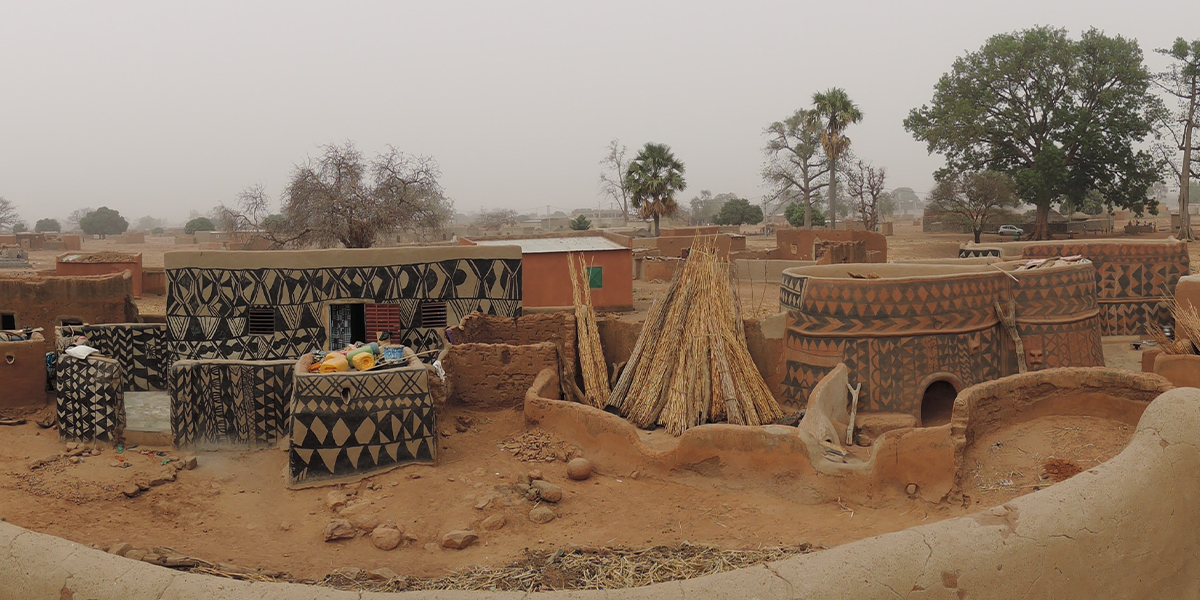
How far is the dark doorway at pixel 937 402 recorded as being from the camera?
1207 cm

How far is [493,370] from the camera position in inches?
493

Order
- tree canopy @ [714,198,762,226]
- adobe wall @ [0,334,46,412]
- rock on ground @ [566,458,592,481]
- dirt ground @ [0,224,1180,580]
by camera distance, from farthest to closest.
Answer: tree canopy @ [714,198,762,226]
adobe wall @ [0,334,46,412]
rock on ground @ [566,458,592,481]
dirt ground @ [0,224,1180,580]

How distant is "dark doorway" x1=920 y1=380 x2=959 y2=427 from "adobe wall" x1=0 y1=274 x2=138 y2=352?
47.3 ft

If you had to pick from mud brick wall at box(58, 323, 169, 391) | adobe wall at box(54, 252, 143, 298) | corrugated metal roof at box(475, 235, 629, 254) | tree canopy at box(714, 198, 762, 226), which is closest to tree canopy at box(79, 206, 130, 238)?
tree canopy at box(714, 198, 762, 226)

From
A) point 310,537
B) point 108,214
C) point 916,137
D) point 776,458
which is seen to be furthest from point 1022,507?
point 108,214

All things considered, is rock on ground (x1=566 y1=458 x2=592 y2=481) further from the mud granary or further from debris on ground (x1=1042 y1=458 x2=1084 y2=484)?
debris on ground (x1=1042 y1=458 x2=1084 y2=484)

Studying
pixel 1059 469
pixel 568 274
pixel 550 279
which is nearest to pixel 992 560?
pixel 1059 469

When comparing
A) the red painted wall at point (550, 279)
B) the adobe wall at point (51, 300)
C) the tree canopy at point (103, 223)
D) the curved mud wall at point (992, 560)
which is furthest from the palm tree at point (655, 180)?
the tree canopy at point (103, 223)

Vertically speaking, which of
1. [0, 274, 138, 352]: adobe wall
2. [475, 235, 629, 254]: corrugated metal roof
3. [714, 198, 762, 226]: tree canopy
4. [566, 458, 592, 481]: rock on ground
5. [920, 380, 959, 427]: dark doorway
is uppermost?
[714, 198, 762, 226]: tree canopy

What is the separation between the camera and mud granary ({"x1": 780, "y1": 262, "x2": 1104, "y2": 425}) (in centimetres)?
1152

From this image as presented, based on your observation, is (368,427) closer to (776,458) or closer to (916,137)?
(776,458)

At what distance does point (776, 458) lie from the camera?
30.1 ft

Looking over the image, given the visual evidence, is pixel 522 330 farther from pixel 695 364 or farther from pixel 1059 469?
pixel 1059 469

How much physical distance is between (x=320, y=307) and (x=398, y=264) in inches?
58.0
